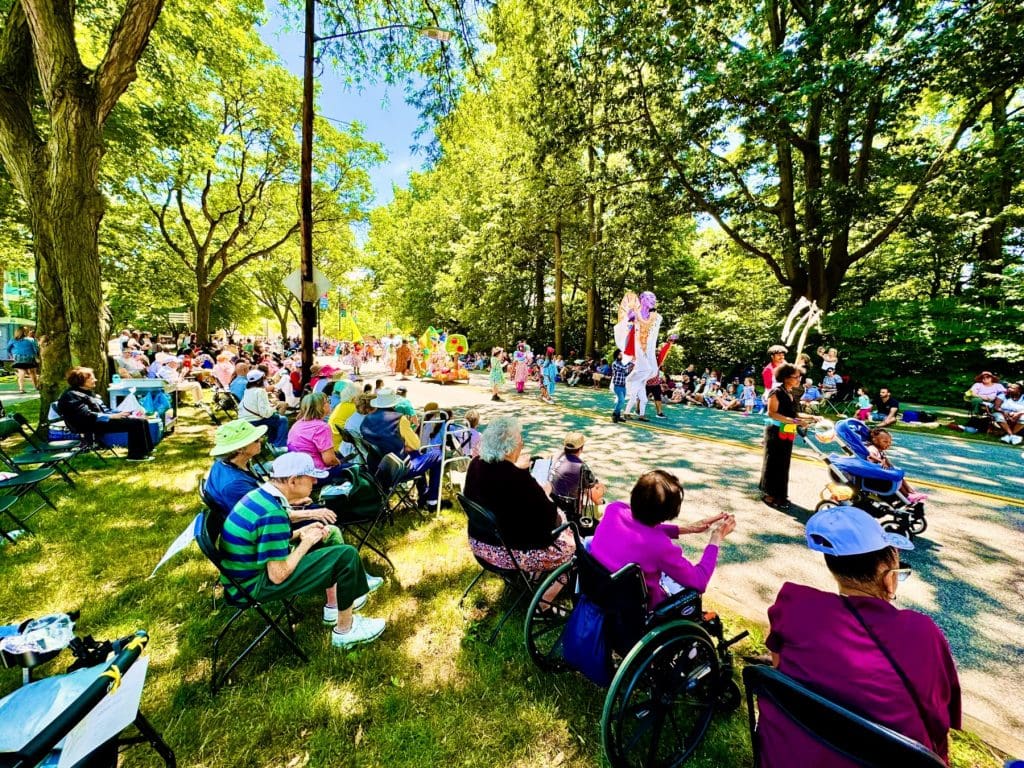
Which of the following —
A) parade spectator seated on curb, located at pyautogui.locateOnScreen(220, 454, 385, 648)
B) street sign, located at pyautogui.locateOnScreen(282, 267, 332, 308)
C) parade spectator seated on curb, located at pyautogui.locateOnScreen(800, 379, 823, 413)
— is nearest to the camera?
parade spectator seated on curb, located at pyautogui.locateOnScreen(220, 454, 385, 648)

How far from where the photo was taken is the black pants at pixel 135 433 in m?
6.32

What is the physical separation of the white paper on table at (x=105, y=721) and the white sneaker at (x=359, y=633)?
1345 millimetres

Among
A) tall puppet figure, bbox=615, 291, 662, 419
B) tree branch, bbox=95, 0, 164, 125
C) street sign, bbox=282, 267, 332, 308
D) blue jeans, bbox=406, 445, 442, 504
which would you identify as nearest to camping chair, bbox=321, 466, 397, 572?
blue jeans, bbox=406, 445, 442, 504

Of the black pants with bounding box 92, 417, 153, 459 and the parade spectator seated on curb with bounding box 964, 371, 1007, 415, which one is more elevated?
the parade spectator seated on curb with bounding box 964, 371, 1007, 415

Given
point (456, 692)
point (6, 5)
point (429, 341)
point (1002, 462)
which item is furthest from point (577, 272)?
point (456, 692)

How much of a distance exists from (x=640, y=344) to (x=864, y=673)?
360 inches

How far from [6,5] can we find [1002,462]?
21305 millimetres

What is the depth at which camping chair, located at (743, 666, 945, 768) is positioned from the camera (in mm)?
1114

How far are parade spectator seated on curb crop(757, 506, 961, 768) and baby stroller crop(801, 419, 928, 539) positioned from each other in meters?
3.32

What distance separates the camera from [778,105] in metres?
10.6

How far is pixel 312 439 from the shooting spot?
15.4 feet

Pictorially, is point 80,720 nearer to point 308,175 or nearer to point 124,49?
point 308,175

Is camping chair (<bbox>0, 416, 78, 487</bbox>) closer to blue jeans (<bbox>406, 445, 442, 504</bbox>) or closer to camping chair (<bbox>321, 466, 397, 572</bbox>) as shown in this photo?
camping chair (<bbox>321, 466, 397, 572</bbox>)

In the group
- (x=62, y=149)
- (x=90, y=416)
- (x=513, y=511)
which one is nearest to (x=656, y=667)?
(x=513, y=511)
